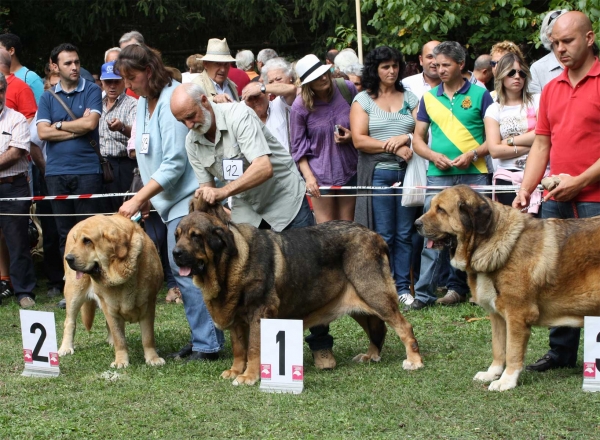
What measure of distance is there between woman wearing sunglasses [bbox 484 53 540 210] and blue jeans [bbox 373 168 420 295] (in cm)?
104

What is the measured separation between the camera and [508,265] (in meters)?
5.55

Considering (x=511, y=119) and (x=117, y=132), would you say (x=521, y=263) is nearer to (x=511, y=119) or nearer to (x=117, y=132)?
(x=511, y=119)

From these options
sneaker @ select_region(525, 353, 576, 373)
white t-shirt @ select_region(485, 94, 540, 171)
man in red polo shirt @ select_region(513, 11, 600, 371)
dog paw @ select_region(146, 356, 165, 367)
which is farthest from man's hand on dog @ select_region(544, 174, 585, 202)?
dog paw @ select_region(146, 356, 165, 367)

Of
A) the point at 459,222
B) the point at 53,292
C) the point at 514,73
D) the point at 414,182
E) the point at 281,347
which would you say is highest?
the point at 514,73

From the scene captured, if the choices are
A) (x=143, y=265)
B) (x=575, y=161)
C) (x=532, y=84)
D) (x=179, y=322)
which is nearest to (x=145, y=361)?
(x=143, y=265)

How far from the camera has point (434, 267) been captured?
28.6 ft

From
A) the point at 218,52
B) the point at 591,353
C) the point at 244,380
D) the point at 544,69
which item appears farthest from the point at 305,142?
the point at 591,353

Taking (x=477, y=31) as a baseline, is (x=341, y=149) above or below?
below

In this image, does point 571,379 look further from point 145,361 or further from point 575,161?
point 145,361

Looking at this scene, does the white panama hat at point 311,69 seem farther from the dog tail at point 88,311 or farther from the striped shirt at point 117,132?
the dog tail at point 88,311

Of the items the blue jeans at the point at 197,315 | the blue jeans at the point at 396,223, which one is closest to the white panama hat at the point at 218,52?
the blue jeans at the point at 396,223

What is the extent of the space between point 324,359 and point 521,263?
1853 mm

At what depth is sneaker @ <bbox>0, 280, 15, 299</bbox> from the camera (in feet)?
34.4

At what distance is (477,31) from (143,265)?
1067cm
